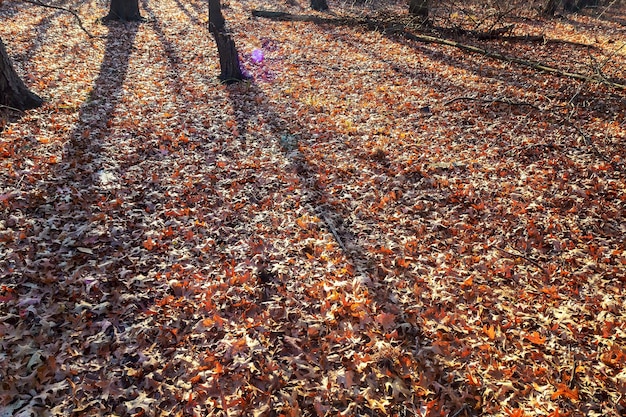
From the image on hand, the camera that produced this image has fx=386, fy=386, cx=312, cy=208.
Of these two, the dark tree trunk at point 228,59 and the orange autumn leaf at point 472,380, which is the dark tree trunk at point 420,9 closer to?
the dark tree trunk at point 228,59

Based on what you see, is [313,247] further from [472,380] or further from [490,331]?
[472,380]

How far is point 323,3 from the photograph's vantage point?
65.0ft

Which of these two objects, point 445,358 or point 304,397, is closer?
point 304,397

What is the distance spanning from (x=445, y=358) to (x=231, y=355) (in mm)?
2389

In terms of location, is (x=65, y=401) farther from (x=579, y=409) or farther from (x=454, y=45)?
(x=454, y=45)

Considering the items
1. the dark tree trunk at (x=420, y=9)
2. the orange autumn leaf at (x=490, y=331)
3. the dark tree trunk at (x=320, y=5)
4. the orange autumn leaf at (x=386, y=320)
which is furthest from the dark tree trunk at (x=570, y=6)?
the orange autumn leaf at (x=386, y=320)

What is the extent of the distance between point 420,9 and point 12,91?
14443 mm

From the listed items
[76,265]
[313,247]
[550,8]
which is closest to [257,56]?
[313,247]

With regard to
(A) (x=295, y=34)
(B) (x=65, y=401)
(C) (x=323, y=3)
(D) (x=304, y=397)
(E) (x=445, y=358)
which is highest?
(C) (x=323, y=3)

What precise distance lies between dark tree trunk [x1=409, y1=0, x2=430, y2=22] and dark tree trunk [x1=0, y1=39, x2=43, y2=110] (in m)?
13.7

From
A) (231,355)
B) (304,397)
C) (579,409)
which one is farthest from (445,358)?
(231,355)

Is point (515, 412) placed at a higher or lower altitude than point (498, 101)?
lower

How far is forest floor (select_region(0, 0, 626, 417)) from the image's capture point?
4.02 metres

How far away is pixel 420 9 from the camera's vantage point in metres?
15.9
